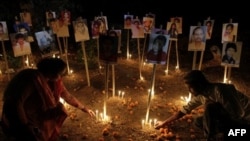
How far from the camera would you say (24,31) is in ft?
24.9

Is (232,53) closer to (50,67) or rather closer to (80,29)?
(80,29)

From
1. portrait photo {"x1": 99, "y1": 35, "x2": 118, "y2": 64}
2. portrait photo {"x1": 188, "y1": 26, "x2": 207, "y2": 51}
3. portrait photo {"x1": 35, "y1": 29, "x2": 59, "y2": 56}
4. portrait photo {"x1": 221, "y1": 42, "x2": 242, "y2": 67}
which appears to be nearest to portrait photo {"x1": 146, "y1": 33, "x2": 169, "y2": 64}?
portrait photo {"x1": 99, "y1": 35, "x2": 118, "y2": 64}

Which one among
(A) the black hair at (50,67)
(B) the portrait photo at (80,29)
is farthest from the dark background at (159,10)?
(A) the black hair at (50,67)

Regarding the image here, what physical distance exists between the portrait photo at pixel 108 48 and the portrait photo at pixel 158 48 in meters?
0.63

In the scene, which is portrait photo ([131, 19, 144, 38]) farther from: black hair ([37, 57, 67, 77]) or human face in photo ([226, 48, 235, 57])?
black hair ([37, 57, 67, 77])

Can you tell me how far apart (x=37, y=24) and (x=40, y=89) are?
24.3 feet

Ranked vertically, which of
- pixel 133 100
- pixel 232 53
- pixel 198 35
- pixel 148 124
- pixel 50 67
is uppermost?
pixel 198 35

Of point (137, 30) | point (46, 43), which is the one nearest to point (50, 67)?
point (46, 43)

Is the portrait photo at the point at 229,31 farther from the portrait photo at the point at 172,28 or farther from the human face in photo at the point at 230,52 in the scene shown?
the portrait photo at the point at 172,28

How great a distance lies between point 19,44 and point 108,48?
91.9 inches

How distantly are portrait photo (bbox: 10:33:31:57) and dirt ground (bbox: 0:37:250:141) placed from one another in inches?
44.0

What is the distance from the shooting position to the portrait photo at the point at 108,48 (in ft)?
19.0

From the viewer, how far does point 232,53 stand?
6.29 m

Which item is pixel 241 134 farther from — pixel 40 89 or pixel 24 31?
pixel 24 31
